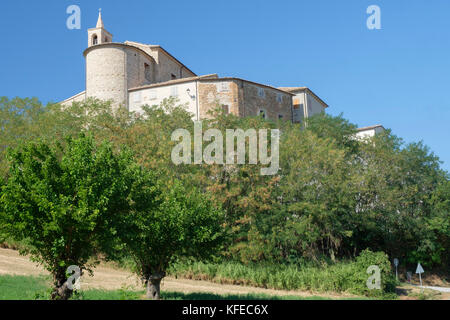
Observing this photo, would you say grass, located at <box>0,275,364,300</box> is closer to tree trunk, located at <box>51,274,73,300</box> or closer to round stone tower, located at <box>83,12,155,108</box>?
tree trunk, located at <box>51,274,73,300</box>

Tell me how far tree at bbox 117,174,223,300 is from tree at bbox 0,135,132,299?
2.78ft

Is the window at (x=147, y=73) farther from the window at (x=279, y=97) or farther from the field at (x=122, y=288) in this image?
the field at (x=122, y=288)

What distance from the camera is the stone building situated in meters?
56.7

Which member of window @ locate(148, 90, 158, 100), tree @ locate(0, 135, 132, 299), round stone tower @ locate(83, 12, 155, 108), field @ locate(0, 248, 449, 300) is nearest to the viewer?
tree @ locate(0, 135, 132, 299)

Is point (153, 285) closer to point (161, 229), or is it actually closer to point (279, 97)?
point (161, 229)

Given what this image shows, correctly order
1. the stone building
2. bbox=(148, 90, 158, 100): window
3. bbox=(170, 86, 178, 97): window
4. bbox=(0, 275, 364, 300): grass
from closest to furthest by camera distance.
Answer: bbox=(0, 275, 364, 300): grass
the stone building
bbox=(170, 86, 178, 97): window
bbox=(148, 90, 158, 100): window

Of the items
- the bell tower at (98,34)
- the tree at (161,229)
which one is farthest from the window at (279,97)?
the tree at (161,229)

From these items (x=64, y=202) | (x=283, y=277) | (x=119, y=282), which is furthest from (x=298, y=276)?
(x=64, y=202)

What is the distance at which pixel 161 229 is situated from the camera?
17281 millimetres

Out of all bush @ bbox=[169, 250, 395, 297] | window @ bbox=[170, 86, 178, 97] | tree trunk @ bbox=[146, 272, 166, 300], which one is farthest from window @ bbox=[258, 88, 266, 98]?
tree trunk @ bbox=[146, 272, 166, 300]

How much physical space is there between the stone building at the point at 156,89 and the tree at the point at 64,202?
4008 centimetres
